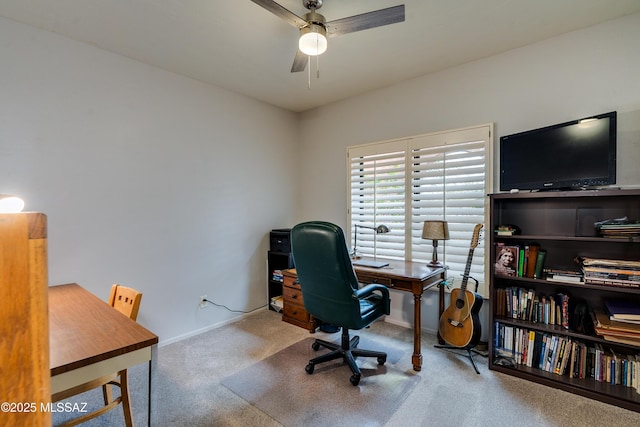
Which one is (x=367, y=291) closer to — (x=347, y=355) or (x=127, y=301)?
(x=347, y=355)

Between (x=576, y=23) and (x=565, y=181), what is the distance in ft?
3.86

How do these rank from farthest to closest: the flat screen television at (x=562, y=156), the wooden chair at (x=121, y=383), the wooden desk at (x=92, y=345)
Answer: the flat screen television at (x=562, y=156) < the wooden chair at (x=121, y=383) < the wooden desk at (x=92, y=345)

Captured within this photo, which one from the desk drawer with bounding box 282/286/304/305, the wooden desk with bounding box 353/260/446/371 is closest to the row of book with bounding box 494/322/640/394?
the wooden desk with bounding box 353/260/446/371

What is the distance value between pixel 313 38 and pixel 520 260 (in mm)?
→ 2171

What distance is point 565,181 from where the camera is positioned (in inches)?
81.7

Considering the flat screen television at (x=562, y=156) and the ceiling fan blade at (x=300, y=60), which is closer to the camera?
the flat screen television at (x=562, y=156)

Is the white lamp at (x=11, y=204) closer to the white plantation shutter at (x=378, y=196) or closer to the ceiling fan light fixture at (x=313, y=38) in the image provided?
the ceiling fan light fixture at (x=313, y=38)

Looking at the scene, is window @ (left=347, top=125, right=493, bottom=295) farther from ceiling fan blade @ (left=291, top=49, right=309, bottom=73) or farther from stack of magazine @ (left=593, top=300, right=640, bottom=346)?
ceiling fan blade @ (left=291, top=49, right=309, bottom=73)

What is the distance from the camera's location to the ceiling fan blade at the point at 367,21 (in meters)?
1.60

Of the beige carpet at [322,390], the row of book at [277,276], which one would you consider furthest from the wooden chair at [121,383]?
the row of book at [277,276]

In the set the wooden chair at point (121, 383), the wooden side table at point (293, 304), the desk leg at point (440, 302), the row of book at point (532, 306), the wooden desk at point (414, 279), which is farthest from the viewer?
the wooden side table at point (293, 304)

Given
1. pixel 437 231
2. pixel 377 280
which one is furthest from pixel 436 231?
pixel 377 280

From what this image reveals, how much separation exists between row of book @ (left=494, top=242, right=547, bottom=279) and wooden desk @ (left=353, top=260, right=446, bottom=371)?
1.58 feet

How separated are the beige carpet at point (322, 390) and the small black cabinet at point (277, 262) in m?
1.16
